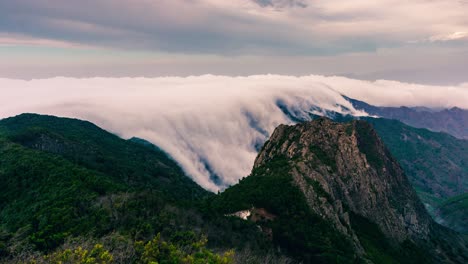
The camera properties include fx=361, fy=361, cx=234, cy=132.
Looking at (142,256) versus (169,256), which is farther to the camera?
(169,256)

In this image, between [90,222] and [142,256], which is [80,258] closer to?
[142,256]

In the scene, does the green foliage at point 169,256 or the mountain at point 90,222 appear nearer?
the green foliage at point 169,256

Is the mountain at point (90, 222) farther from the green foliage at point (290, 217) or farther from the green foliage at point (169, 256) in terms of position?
the green foliage at point (290, 217)

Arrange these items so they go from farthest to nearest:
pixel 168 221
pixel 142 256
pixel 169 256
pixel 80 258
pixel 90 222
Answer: pixel 168 221, pixel 90 222, pixel 169 256, pixel 142 256, pixel 80 258

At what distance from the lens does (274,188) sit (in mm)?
170375

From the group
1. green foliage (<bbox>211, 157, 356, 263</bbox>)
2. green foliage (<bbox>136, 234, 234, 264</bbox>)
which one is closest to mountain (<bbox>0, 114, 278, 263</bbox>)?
green foliage (<bbox>136, 234, 234, 264</bbox>)

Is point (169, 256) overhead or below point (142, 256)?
below

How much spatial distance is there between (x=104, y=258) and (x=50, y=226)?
41400 mm

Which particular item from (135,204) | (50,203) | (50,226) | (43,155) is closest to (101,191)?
(50,203)

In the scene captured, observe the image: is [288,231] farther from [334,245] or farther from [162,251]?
[162,251]

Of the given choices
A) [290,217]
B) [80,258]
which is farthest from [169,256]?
[290,217]

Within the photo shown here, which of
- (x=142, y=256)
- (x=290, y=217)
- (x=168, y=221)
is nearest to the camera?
(x=142, y=256)

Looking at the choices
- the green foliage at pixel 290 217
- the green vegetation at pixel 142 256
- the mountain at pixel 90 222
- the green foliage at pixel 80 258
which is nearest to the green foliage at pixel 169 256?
the green vegetation at pixel 142 256

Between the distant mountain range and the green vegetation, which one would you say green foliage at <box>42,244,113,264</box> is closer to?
the green vegetation
